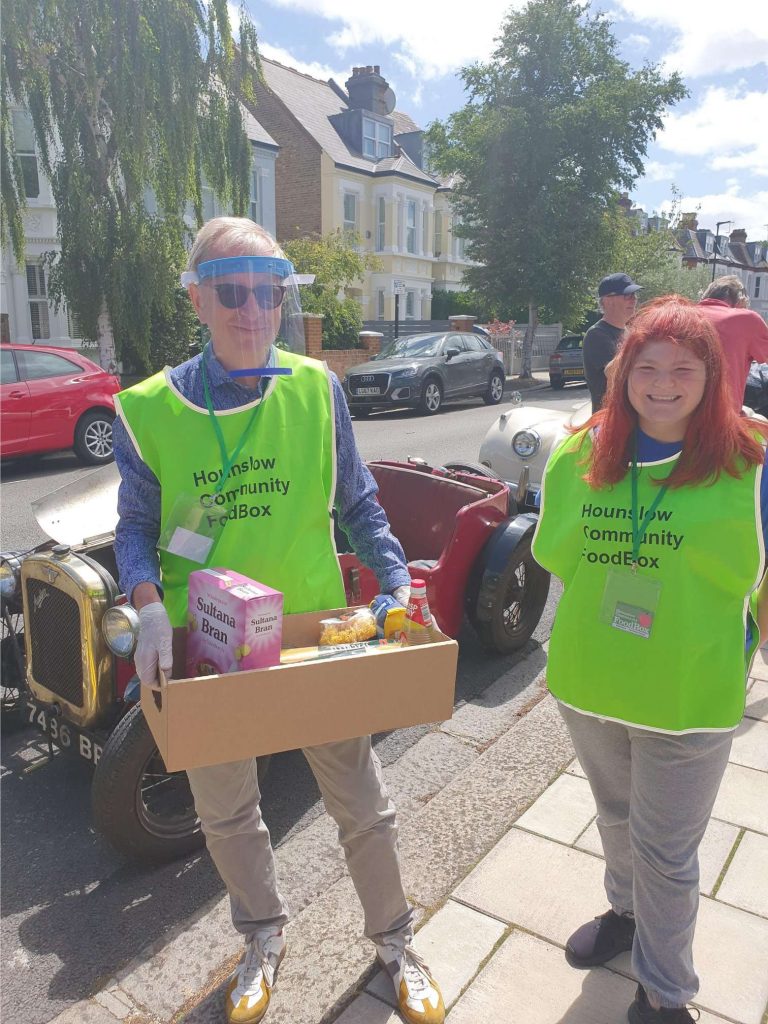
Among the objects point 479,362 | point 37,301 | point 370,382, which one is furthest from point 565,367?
→ point 37,301

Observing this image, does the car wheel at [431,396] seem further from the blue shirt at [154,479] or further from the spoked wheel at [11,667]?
the blue shirt at [154,479]

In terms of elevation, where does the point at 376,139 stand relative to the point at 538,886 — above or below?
above

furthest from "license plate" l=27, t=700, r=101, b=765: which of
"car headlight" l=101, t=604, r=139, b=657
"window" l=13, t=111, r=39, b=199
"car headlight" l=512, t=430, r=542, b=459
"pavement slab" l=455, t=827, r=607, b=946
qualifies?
"window" l=13, t=111, r=39, b=199

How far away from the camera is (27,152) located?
62.2 feet

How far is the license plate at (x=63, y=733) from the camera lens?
298cm

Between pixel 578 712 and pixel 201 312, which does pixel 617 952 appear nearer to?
pixel 578 712

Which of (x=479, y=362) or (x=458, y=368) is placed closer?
(x=458, y=368)

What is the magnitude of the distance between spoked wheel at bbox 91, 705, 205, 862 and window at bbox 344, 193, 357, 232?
3112 centimetres

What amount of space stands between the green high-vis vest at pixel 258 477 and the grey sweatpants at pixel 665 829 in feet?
2.71

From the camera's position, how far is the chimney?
33812mm

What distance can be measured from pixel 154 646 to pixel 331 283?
2133 cm

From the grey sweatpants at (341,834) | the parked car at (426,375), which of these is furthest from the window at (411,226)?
Answer: the grey sweatpants at (341,834)

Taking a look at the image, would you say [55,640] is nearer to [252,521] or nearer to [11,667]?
[11,667]

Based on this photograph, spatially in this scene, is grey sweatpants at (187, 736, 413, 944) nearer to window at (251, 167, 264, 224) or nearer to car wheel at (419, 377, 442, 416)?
car wheel at (419, 377, 442, 416)
